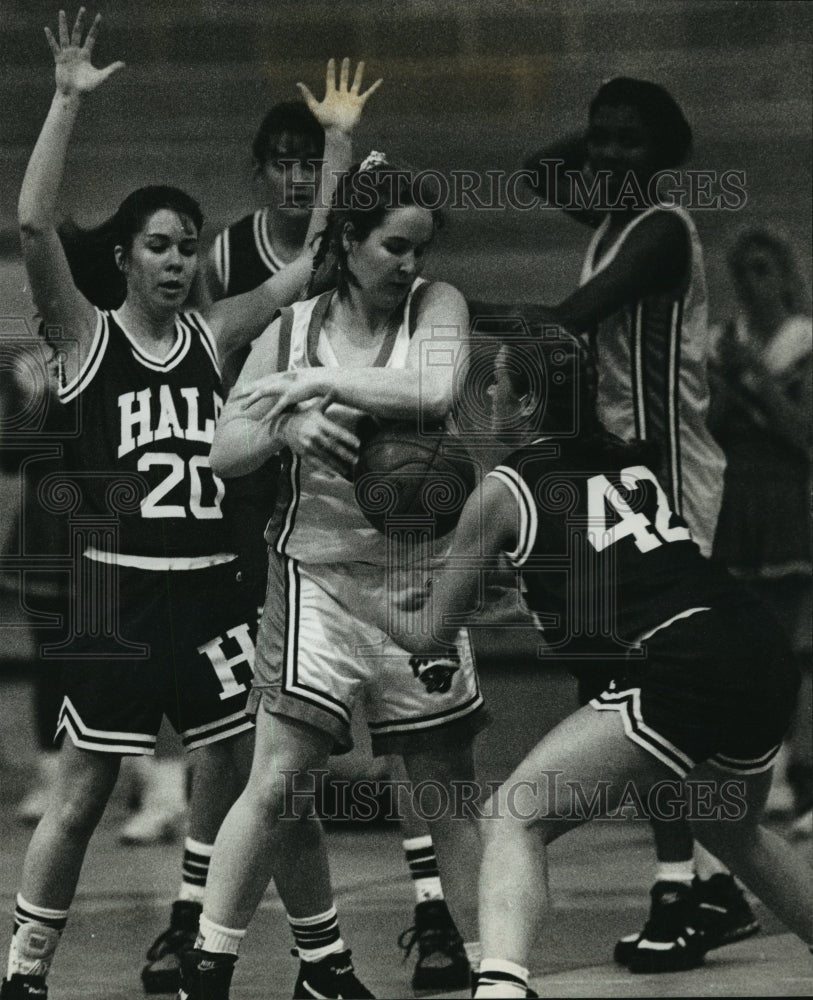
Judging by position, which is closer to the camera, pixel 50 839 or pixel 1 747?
pixel 50 839

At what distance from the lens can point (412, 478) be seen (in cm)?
365

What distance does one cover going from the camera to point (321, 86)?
12.5 feet

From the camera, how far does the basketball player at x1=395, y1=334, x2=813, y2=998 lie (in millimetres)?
3246

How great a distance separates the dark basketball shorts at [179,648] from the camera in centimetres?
374

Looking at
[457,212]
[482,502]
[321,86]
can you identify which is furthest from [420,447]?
[321,86]

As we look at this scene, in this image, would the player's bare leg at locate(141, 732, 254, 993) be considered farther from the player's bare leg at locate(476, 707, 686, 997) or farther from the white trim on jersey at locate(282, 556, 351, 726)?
the player's bare leg at locate(476, 707, 686, 997)

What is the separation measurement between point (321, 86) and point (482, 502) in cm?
109

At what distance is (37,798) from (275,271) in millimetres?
1349

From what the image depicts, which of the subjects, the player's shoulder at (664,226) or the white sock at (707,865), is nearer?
the player's shoulder at (664,226)

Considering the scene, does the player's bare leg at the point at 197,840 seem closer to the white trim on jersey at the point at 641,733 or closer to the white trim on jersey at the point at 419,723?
the white trim on jersey at the point at 419,723

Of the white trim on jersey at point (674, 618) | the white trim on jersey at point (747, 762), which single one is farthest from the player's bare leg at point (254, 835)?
the white trim on jersey at point (747, 762)

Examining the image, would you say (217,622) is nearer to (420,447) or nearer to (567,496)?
(420,447)

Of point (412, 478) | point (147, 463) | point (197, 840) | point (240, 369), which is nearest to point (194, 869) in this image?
point (197, 840)

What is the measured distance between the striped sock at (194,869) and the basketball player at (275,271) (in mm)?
463
